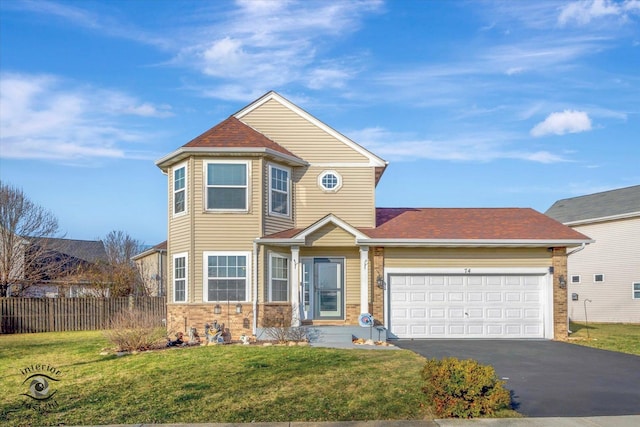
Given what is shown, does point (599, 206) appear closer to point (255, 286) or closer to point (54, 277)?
point (255, 286)

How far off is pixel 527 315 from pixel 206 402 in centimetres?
1281

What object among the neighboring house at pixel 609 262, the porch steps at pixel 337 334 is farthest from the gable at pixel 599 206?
the porch steps at pixel 337 334

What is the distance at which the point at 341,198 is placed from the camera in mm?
20234

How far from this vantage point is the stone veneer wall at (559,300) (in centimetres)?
1925

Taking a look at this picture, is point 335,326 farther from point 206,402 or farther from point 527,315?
point 206,402

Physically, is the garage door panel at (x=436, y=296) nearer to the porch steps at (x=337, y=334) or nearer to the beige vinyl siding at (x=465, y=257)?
the beige vinyl siding at (x=465, y=257)

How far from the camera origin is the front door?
63.3ft

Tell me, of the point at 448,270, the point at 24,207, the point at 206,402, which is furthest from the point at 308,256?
the point at 24,207

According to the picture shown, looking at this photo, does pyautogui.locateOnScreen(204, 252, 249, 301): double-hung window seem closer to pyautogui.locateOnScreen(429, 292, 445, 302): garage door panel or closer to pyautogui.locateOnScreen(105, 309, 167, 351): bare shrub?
pyautogui.locateOnScreen(105, 309, 167, 351): bare shrub

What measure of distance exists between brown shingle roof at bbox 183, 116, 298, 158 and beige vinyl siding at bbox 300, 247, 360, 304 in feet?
10.3

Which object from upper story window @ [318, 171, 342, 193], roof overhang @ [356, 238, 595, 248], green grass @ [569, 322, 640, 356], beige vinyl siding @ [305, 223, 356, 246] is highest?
upper story window @ [318, 171, 342, 193]

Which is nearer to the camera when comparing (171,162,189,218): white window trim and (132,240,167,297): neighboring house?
(171,162,189,218): white window trim

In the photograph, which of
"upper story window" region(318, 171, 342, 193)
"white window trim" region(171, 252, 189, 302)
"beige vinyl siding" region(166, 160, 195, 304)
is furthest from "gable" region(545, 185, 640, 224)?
"white window trim" region(171, 252, 189, 302)

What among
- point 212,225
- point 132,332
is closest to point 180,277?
point 212,225
